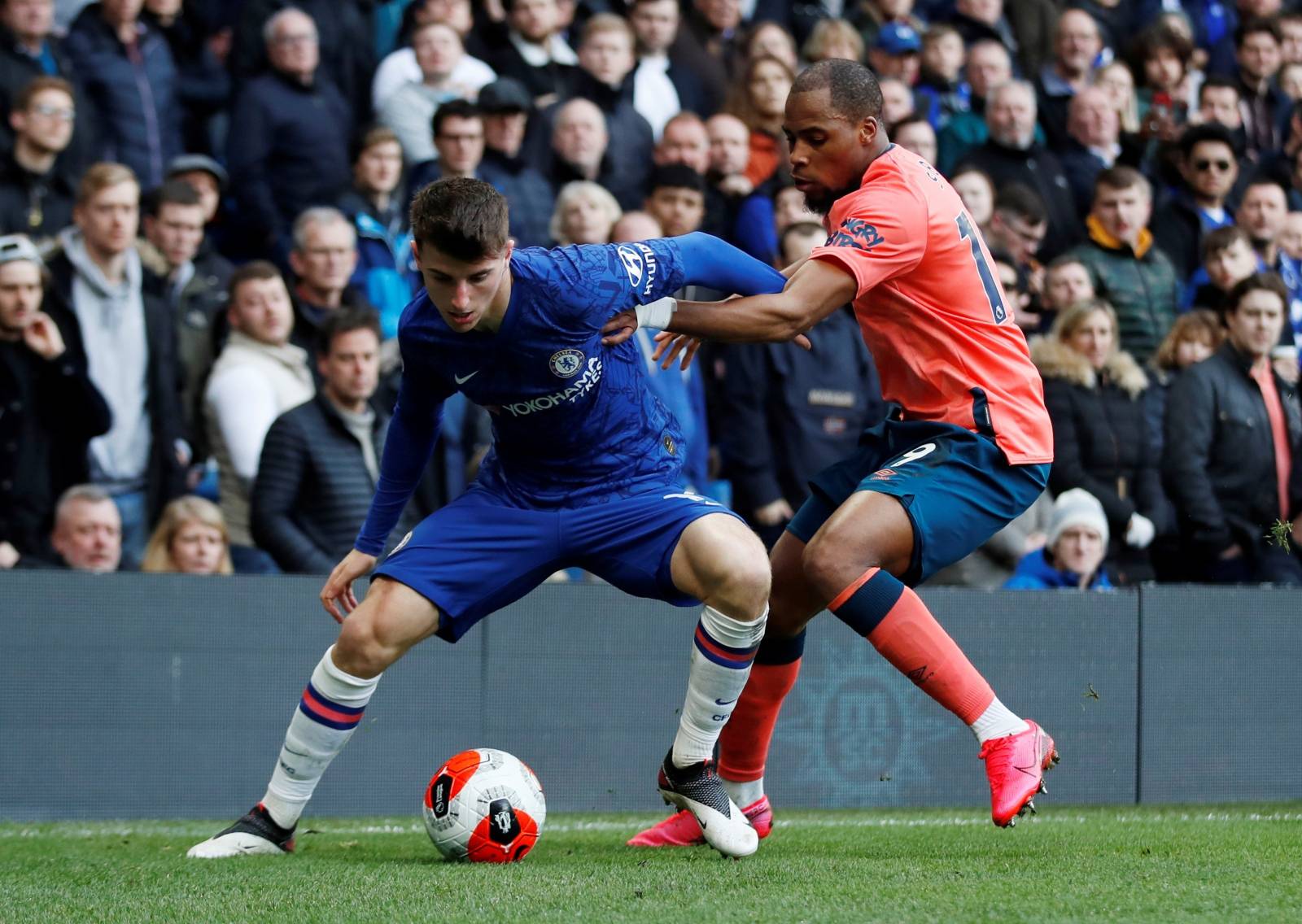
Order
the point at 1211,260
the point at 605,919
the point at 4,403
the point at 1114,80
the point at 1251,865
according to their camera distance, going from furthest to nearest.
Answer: the point at 1114,80 → the point at 1211,260 → the point at 4,403 → the point at 1251,865 → the point at 605,919

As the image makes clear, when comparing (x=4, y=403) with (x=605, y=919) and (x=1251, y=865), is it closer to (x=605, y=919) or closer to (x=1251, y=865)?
(x=605, y=919)

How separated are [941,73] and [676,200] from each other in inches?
126

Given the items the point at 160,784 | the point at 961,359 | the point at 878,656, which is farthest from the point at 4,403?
the point at 961,359

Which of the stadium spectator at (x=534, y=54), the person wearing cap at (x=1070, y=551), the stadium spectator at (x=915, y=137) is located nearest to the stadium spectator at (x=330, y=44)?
the stadium spectator at (x=534, y=54)

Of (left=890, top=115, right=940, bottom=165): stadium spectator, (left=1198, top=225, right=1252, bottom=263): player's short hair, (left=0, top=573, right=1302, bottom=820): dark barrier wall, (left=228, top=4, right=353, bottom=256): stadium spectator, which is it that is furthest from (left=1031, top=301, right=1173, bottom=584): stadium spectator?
(left=228, top=4, right=353, bottom=256): stadium spectator

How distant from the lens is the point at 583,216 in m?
9.20

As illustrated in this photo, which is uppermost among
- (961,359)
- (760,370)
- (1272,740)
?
(961,359)

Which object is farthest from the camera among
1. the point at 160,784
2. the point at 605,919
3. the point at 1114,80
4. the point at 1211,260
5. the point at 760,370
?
the point at 1114,80

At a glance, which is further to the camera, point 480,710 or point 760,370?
point 760,370

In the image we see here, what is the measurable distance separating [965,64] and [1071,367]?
4.22 metres

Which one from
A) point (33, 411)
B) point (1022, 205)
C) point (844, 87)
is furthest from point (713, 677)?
point (1022, 205)

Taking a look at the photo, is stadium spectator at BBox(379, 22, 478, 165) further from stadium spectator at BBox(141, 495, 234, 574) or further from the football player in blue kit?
the football player in blue kit

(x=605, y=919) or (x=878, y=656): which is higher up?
(x=605, y=919)

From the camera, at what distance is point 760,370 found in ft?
29.6
